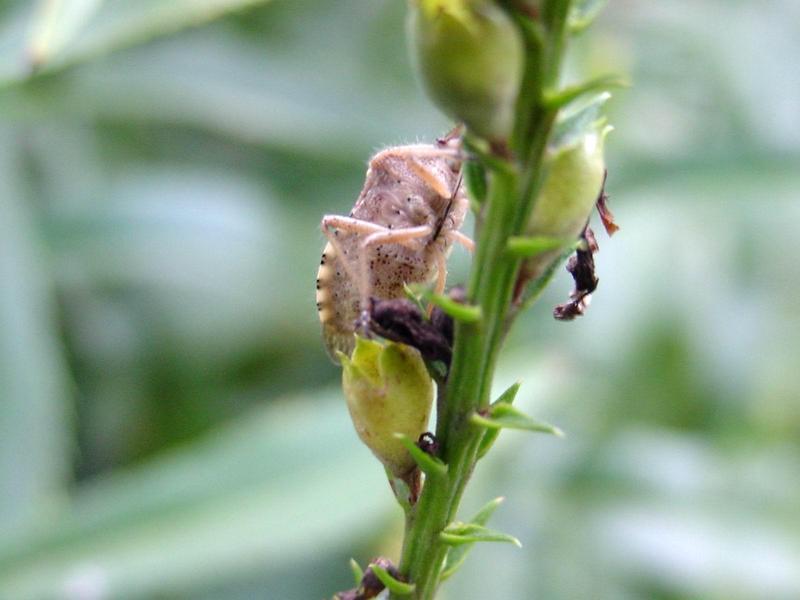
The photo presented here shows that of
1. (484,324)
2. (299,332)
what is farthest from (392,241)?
(299,332)

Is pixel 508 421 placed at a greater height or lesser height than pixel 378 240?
lesser

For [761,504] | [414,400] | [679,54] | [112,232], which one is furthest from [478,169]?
[679,54]

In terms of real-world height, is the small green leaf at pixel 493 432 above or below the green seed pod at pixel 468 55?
below

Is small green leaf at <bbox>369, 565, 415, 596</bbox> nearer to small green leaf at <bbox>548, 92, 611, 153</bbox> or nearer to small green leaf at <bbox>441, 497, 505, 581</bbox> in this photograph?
small green leaf at <bbox>441, 497, 505, 581</bbox>

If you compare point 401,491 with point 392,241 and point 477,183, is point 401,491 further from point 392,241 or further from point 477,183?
point 392,241

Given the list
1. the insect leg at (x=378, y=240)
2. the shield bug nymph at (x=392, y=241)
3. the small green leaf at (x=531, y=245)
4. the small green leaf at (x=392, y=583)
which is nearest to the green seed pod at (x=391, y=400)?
the small green leaf at (x=392, y=583)

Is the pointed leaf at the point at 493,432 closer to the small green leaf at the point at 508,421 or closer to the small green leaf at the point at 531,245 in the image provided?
the small green leaf at the point at 508,421
